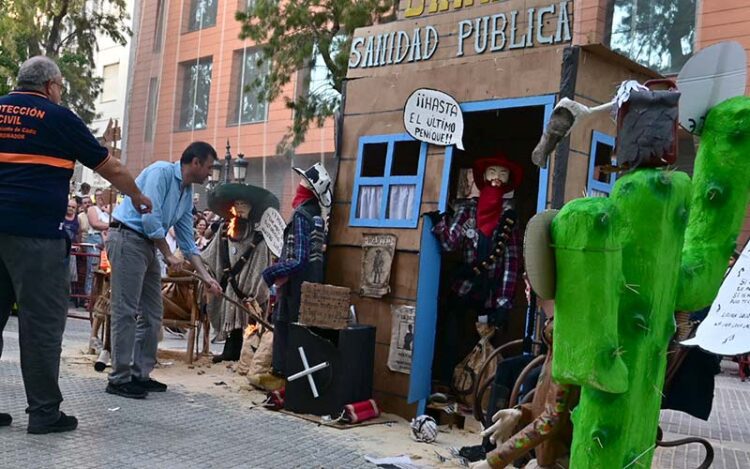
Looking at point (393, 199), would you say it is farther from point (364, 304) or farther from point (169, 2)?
point (169, 2)

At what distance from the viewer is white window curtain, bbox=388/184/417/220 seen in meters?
6.09

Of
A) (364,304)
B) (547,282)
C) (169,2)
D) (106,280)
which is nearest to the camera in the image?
(547,282)

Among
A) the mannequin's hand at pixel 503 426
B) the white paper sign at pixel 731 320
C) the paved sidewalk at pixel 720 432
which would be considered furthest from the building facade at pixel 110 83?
the mannequin's hand at pixel 503 426

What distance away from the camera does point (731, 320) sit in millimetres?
3781

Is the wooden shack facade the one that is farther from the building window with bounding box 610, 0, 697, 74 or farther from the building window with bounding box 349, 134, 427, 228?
the building window with bounding box 610, 0, 697, 74

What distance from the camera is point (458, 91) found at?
233 inches

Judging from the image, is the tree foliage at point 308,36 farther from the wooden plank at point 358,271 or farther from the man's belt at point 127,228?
the man's belt at point 127,228

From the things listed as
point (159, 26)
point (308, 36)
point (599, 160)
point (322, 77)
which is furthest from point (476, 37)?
point (159, 26)

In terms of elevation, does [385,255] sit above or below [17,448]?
above

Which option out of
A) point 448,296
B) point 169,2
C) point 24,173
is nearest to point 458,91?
point 448,296

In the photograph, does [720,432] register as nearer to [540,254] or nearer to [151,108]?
[540,254]

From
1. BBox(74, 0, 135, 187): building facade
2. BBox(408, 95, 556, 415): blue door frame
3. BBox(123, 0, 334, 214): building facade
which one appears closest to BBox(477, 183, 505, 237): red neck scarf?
BBox(408, 95, 556, 415): blue door frame

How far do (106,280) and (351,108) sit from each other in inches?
124

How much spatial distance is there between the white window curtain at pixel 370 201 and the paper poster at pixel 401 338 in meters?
0.77
